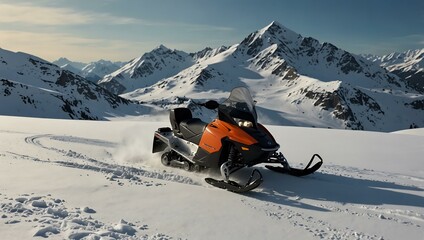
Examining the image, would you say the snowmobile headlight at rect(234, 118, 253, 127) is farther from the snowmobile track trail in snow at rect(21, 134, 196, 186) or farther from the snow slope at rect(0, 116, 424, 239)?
the snowmobile track trail in snow at rect(21, 134, 196, 186)

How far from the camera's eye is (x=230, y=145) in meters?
7.90

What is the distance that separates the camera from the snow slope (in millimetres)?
5086

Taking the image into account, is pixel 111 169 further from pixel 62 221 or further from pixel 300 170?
pixel 300 170

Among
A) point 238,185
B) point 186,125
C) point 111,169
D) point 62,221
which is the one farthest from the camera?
point 186,125

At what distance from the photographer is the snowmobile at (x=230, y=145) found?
748 centimetres

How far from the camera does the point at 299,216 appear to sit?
5.92 meters

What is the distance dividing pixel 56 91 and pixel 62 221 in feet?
540

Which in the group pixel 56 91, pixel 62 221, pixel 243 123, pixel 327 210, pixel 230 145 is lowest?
pixel 56 91

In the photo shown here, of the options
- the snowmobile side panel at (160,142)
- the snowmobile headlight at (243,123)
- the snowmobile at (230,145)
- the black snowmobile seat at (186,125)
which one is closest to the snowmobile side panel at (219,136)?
the snowmobile at (230,145)

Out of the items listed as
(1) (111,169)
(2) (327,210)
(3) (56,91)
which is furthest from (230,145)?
(3) (56,91)

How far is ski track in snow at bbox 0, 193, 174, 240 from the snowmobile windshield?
3430 millimetres

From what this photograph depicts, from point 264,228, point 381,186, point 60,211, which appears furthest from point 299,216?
point 60,211

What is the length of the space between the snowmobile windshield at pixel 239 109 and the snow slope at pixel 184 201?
4.60 ft

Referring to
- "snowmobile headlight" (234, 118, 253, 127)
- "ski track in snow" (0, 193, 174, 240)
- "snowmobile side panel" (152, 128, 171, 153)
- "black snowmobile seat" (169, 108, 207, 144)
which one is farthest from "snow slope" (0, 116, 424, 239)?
"snowmobile headlight" (234, 118, 253, 127)
